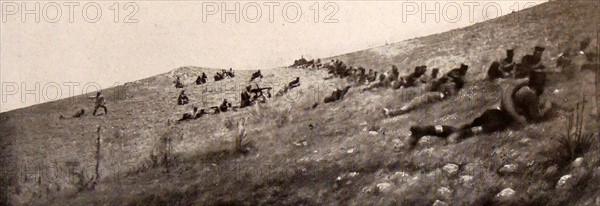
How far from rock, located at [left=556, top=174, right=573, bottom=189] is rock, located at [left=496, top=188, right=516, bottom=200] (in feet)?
0.78

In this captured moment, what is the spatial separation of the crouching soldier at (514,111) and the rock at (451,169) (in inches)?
5.9

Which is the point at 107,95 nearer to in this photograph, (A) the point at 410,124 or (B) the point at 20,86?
(B) the point at 20,86

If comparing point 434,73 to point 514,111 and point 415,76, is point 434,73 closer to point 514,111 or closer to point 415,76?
point 415,76

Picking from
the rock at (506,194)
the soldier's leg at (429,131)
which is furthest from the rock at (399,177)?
the rock at (506,194)

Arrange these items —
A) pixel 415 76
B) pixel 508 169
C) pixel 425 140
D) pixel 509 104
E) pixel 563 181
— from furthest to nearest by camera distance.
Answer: pixel 415 76 → pixel 425 140 → pixel 509 104 → pixel 508 169 → pixel 563 181

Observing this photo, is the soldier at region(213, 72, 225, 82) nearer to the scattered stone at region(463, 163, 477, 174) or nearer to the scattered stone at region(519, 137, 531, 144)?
the scattered stone at region(463, 163, 477, 174)

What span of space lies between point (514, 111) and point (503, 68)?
0.27 metres

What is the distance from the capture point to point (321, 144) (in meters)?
4.23

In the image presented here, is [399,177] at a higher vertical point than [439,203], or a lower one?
higher

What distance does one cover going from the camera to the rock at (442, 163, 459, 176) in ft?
12.8

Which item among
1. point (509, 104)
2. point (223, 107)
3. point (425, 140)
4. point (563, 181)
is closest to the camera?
point (563, 181)

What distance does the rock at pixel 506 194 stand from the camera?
376cm

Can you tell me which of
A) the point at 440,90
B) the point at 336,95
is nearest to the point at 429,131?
the point at 440,90

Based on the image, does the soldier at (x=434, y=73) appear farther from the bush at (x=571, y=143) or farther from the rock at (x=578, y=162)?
the rock at (x=578, y=162)
